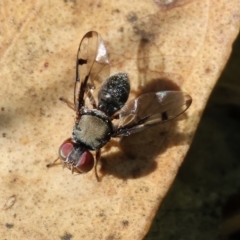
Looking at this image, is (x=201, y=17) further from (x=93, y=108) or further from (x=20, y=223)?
(x=20, y=223)

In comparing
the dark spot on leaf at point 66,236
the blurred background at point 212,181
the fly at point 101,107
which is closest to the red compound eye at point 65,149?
the fly at point 101,107

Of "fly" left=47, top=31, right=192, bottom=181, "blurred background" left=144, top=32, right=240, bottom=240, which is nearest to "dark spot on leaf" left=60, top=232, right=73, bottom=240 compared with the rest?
"fly" left=47, top=31, right=192, bottom=181

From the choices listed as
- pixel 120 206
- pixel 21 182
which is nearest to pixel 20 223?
pixel 21 182

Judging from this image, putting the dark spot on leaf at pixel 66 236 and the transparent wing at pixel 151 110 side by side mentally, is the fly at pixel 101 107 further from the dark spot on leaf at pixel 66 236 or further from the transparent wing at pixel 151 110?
the dark spot on leaf at pixel 66 236

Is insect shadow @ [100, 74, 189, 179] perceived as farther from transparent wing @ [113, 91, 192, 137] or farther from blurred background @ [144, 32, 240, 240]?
blurred background @ [144, 32, 240, 240]

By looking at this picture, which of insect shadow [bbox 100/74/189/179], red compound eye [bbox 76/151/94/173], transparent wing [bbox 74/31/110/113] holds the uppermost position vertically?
transparent wing [bbox 74/31/110/113]

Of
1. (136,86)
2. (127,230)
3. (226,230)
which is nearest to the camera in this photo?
(127,230)
